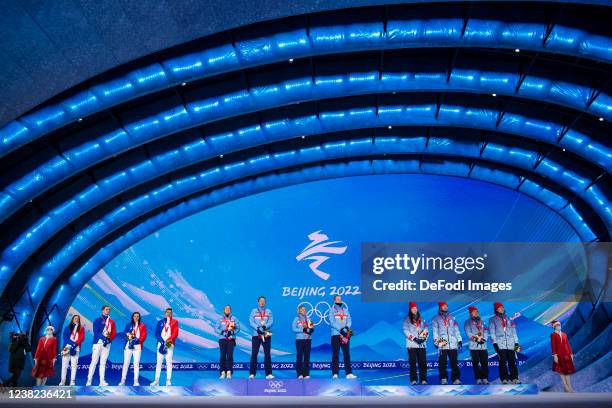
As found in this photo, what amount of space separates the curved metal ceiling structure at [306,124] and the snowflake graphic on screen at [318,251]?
2385mm

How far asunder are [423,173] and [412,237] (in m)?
2.65

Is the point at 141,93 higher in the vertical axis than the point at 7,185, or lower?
higher

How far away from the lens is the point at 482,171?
75.7 ft

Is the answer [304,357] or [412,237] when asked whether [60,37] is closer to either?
[304,357]

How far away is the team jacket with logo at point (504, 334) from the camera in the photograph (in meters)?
17.3

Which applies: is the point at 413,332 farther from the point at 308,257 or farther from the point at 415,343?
the point at 308,257

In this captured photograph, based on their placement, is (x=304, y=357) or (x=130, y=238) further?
(x=130, y=238)

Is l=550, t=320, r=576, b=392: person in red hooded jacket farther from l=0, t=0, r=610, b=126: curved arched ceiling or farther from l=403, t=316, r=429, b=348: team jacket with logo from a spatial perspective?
l=0, t=0, r=610, b=126: curved arched ceiling

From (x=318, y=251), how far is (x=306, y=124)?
19.0 ft

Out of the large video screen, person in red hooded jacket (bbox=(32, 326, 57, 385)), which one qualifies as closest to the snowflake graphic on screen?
the large video screen

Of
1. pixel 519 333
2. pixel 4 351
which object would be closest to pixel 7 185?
pixel 4 351

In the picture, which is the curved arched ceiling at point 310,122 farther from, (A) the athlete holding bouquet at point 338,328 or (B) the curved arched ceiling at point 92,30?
(A) the athlete holding bouquet at point 338,328

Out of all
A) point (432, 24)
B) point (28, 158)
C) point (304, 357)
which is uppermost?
point (432, 24)

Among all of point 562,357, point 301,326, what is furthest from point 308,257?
point 562,357
